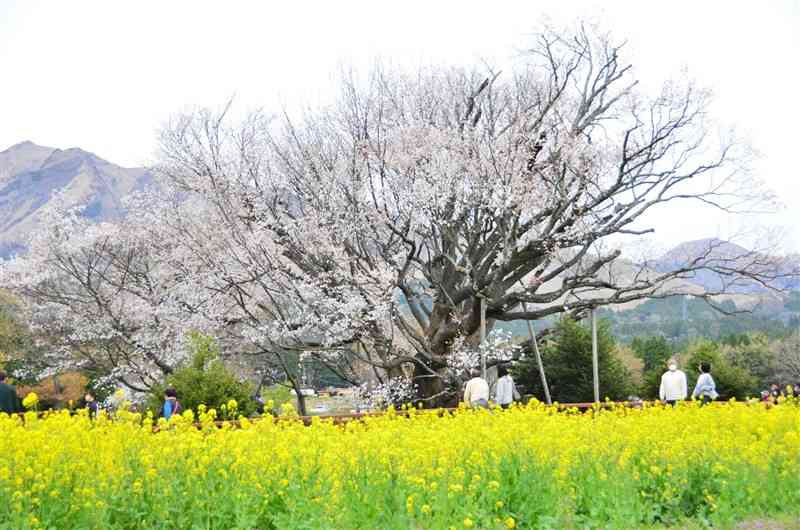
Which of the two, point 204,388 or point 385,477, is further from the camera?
point 204,388

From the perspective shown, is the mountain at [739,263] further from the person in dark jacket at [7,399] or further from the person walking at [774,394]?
the person in dark jacket at [7,399]

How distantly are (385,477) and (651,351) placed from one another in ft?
173

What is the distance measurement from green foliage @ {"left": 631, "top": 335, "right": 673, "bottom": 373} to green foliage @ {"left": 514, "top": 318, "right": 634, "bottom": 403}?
1999 centimetres

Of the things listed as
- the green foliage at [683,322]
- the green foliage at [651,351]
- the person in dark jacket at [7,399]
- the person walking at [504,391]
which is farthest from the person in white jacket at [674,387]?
the green foliage at [683,322]

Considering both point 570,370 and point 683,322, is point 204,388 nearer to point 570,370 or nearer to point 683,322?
point 570,370

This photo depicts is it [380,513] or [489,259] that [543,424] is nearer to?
[380,513]

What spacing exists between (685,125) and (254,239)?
10.9 meters

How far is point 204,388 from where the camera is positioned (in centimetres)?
1337

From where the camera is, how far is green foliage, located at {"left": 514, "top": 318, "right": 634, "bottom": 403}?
3053 cm

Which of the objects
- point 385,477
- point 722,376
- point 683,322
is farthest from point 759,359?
point 385,477

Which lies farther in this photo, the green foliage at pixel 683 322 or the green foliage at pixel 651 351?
the green foliage at pixel 683 322

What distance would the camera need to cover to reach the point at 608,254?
19844 mm

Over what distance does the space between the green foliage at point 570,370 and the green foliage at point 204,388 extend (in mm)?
17951

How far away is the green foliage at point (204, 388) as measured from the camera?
43.8ft
